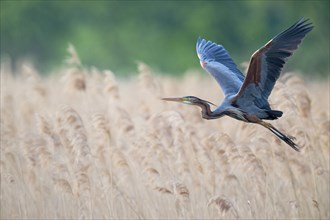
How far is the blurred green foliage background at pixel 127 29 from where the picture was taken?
30141mm

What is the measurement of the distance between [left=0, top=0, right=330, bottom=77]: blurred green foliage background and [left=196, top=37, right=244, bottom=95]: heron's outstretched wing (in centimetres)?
2113

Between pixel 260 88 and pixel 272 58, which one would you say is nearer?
pixel 272 58

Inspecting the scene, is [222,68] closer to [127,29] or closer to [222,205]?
[222,205]

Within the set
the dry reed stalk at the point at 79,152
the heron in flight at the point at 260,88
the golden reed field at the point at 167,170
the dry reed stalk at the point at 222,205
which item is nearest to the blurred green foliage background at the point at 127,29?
the golden reed field at the point at 167,170

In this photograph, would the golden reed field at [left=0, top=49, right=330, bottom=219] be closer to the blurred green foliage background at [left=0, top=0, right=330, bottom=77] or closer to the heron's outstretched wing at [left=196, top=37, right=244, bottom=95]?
the heron's outstretched wing at [left=196, top=37, right=244, bottom=95]

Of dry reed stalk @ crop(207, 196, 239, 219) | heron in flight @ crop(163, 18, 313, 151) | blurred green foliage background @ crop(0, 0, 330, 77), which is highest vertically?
blurred green foliage background @ crop(0, 0, 330, 77)

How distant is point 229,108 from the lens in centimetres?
678

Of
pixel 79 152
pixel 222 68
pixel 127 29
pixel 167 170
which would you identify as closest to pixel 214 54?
pixel 222 68

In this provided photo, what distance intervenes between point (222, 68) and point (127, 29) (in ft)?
80.6

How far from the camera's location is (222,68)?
7.55m

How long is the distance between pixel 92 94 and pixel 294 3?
16.2 meters

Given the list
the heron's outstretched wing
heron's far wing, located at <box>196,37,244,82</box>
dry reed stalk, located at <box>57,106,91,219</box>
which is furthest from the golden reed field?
heron's far wing, located at <box>196,37,244,82</box>

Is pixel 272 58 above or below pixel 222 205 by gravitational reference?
above

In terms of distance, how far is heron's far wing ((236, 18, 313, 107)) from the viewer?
659 centimetres
